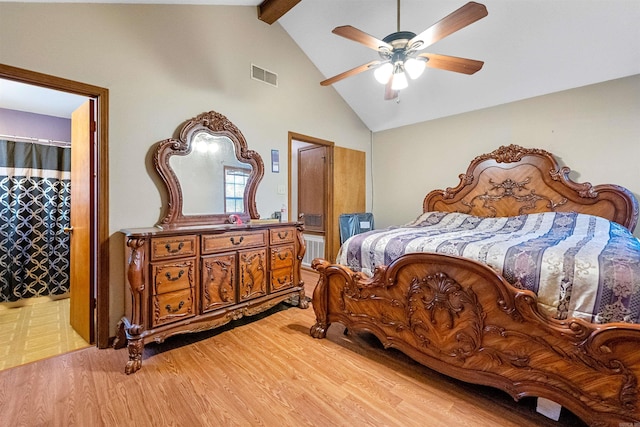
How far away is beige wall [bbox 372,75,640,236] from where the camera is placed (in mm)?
2875

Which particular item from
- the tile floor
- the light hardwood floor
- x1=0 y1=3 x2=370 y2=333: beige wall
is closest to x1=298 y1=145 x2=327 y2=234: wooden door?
x1=0 y1=3 x2=370 y2=333: beige wall

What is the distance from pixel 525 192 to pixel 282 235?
2873 millimetres

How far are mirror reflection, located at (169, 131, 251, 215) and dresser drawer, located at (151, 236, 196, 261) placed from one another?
53 centimetres

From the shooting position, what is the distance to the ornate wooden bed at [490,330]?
133 cm

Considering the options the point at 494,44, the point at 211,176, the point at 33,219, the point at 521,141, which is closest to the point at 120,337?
the point at 211,176

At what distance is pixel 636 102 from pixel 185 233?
14.4 feet

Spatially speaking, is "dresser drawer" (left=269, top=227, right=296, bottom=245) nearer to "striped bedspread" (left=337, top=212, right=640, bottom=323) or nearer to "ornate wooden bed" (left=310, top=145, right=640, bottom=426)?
"ornate wooden bed" (left=310, top=145, right=640, bottom=426)

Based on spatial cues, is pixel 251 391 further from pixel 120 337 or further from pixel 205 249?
pixel 120 337

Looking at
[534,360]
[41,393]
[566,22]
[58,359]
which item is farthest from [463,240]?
[58,359]

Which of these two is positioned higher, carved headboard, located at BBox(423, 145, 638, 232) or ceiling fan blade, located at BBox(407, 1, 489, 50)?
ceiling fan blade, located at BBox(407, 1, 489, 50)

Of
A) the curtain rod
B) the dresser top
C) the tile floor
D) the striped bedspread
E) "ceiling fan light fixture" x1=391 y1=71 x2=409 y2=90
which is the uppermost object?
"ceiling fan light fixture" x1=391 y1=71 x2=409 y2=90

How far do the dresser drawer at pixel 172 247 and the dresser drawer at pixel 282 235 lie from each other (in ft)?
2.59

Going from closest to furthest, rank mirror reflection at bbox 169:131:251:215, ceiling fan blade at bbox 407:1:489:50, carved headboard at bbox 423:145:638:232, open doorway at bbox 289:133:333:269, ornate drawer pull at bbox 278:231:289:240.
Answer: ceiling fan blade at bbox 407:1:489:50, mirror reflection at bbox 169:131:251:215, carved headboard at bbox 423:145:638:232, ornate drawer pull at bbox 278:231:289:240, open doorway at bbox 289:133:333:269

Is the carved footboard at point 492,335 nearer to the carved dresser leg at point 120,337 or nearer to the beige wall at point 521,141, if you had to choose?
the carved dresser leg at point 120,337
